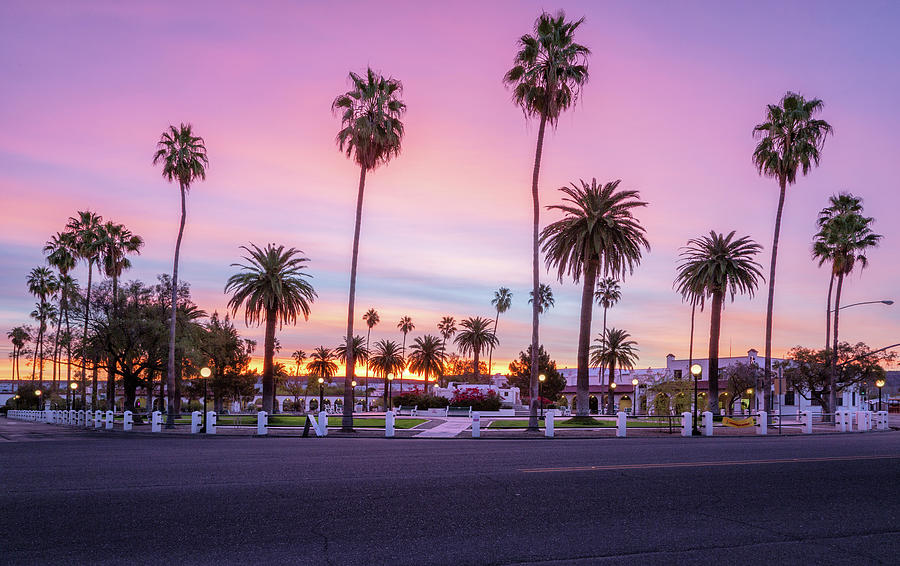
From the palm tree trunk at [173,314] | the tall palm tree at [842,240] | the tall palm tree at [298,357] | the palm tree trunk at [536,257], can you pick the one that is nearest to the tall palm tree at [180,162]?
the palm tree trunk at [173,314]

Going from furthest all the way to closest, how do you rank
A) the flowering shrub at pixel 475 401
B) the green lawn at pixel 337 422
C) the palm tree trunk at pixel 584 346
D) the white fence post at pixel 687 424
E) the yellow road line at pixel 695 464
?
the flowering shrub at pixel 475 401, the palm tree trunk at pixel 584 346, the green lawn at pixel 337 422, the white fence post at pixel 687 424, the yellow road line at pixel 695 464

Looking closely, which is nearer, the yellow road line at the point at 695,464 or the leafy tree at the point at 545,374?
the yellow road line at the point at 695,464

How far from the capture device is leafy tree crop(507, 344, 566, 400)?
103500 mm

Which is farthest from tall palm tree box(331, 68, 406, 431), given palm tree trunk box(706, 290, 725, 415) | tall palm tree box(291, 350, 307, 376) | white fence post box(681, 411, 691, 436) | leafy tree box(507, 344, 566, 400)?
tall palm tree box(291, 350, 307, 376)

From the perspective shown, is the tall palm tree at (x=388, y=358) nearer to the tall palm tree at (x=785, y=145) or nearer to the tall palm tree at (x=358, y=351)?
the tall palm tree at (x=358, y=351)

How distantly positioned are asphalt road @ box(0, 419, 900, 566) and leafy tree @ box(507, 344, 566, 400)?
83985 mm

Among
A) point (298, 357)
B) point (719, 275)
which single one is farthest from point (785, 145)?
point (298, 357)

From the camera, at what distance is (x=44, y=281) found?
9344cm

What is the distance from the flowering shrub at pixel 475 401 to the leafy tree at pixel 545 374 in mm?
28233

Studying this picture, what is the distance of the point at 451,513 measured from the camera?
8898 millimetres

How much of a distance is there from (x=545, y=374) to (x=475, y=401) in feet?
102

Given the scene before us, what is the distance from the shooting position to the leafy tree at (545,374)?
340ft

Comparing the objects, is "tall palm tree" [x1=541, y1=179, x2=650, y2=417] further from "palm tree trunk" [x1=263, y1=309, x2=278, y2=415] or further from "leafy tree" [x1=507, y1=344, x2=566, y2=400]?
"leafy tree" [x1=507, y1=344, x2=566, y2=400]

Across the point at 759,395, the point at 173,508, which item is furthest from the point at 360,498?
the point at 759,395
